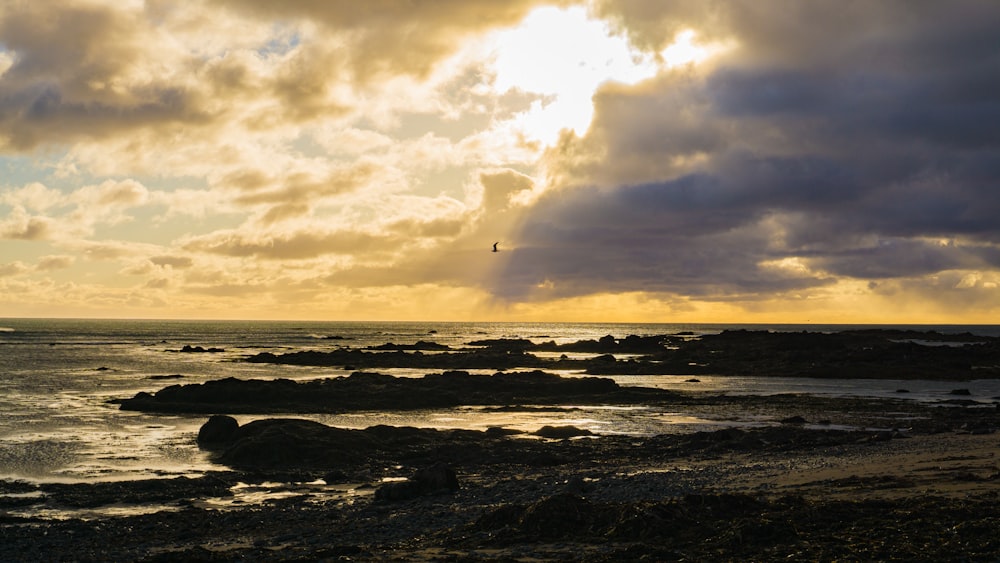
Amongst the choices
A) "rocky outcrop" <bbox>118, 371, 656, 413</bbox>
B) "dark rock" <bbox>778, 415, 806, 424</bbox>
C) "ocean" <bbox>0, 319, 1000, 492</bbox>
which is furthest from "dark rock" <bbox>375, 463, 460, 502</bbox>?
"rocky outcrop" <bbox>118, 371, 656, 413</bbox>

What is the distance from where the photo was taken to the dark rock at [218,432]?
3414 cm

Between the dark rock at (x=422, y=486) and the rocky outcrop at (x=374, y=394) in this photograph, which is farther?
the rocky outcrop at (x=374, y=394)

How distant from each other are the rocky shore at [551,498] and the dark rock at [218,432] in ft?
0.20

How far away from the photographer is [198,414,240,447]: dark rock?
1344 inches

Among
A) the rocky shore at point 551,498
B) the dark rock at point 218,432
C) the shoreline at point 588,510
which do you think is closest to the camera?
the shoreline at point 588,510

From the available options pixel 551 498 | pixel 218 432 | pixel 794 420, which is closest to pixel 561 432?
pixel 794 420

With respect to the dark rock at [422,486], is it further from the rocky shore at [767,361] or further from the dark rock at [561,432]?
the rocky shore at [767,361]

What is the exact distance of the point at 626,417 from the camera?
45.4m

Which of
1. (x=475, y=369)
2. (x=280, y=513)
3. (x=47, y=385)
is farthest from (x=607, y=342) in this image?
(x=280, y=513)

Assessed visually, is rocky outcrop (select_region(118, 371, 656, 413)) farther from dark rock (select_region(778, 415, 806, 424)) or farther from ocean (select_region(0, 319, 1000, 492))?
dark rock (select_region(778, 415, 806, 424))

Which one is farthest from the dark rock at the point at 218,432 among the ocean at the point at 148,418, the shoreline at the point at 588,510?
the shoreline at the point at 588,510

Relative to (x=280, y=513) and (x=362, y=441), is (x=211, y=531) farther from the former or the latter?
(x=362, y=441)

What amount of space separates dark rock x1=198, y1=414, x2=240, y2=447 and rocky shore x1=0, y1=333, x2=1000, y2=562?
0.06m

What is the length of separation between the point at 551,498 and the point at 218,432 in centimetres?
2128
